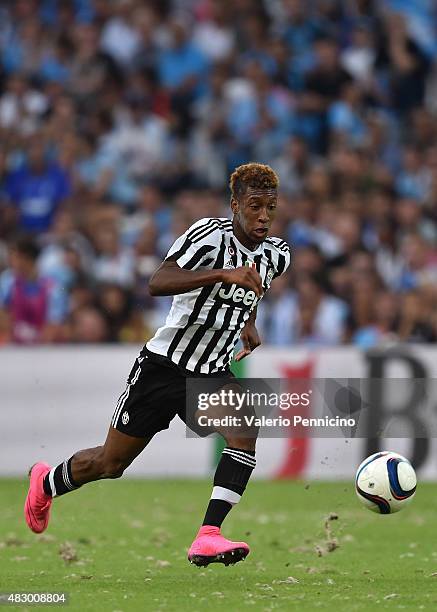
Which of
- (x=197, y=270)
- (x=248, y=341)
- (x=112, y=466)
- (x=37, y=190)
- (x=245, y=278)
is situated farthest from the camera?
(x=37, y=190)

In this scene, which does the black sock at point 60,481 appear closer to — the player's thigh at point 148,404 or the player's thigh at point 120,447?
the player's thigh at point 120,447

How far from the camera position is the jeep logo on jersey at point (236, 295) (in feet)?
24.3

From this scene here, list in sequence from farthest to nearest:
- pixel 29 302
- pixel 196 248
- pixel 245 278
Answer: pixel 29 302 < pixel 196 248 < pixel 245 278

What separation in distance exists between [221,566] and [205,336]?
1.55 meters

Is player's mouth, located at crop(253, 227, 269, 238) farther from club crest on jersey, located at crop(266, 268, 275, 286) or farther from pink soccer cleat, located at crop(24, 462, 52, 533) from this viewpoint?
pink soccer cleat, located at crop(24, 462, 52, 533)

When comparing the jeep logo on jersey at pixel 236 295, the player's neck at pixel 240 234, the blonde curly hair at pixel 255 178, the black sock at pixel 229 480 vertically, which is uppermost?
the blonde curly hair at pixel 255 178

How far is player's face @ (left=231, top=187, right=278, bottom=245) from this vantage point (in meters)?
7.26

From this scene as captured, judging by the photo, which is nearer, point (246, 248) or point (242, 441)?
point (242, 441)

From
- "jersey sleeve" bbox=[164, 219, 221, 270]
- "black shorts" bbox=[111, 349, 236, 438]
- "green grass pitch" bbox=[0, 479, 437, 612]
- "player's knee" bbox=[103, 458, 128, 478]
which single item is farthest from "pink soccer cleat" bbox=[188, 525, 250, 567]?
"jersey sleeve" bbox=[164, 219, 221, 270]

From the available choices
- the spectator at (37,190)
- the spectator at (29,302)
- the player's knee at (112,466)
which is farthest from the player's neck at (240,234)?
the spectator at (37,190)

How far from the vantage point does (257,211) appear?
23.9 ft

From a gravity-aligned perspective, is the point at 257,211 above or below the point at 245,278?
above

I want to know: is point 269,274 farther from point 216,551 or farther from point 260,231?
point 216,551

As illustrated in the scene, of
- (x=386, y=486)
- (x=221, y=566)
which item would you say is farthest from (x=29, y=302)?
(x=386, y=486)
